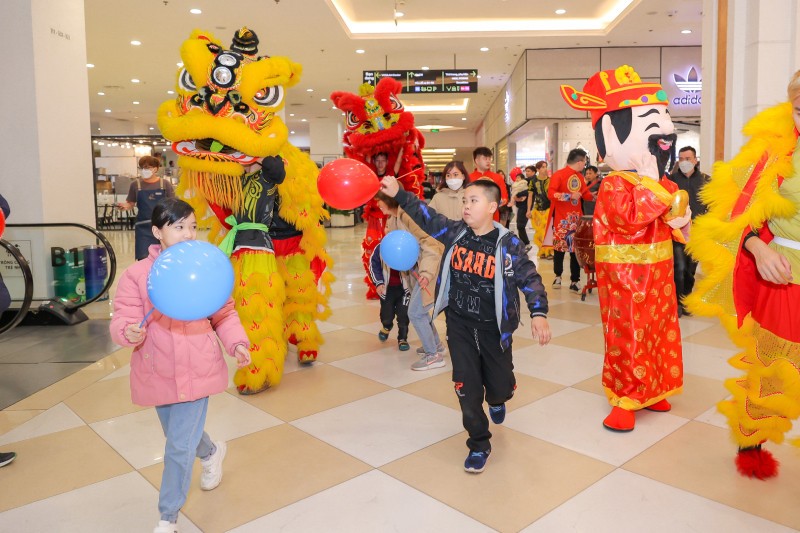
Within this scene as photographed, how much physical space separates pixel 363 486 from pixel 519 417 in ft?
3.37

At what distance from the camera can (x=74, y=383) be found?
3.63 meters

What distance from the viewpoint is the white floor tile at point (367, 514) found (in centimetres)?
204

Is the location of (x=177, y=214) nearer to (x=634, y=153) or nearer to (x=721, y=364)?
(x=634, y=153)

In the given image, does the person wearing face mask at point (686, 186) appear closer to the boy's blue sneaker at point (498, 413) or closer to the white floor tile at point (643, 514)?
the boy's blue sneaker at point (498, 413)

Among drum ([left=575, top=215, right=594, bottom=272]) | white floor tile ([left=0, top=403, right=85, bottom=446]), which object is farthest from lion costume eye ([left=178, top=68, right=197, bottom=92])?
drum ([left=575, top=215, right=594, bottom=272])

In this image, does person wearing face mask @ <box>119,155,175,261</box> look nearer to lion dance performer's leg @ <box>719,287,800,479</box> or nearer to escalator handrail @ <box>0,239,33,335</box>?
escalator handrail @ <box>0,239,33,335</box>

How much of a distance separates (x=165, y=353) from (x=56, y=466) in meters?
1.11

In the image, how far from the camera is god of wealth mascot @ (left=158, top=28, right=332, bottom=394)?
316cm

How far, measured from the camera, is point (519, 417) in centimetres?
301

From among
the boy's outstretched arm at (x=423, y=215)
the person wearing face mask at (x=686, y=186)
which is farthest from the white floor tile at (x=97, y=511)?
the person wearing face mask at (x=686, y=186)

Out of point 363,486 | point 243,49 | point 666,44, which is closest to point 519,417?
point 363,486

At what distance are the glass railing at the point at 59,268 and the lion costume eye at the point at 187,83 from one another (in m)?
2.67

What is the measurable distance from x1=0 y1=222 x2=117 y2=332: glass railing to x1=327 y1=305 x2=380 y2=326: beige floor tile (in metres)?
2.11

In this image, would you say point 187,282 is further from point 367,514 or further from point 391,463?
point 391,463
